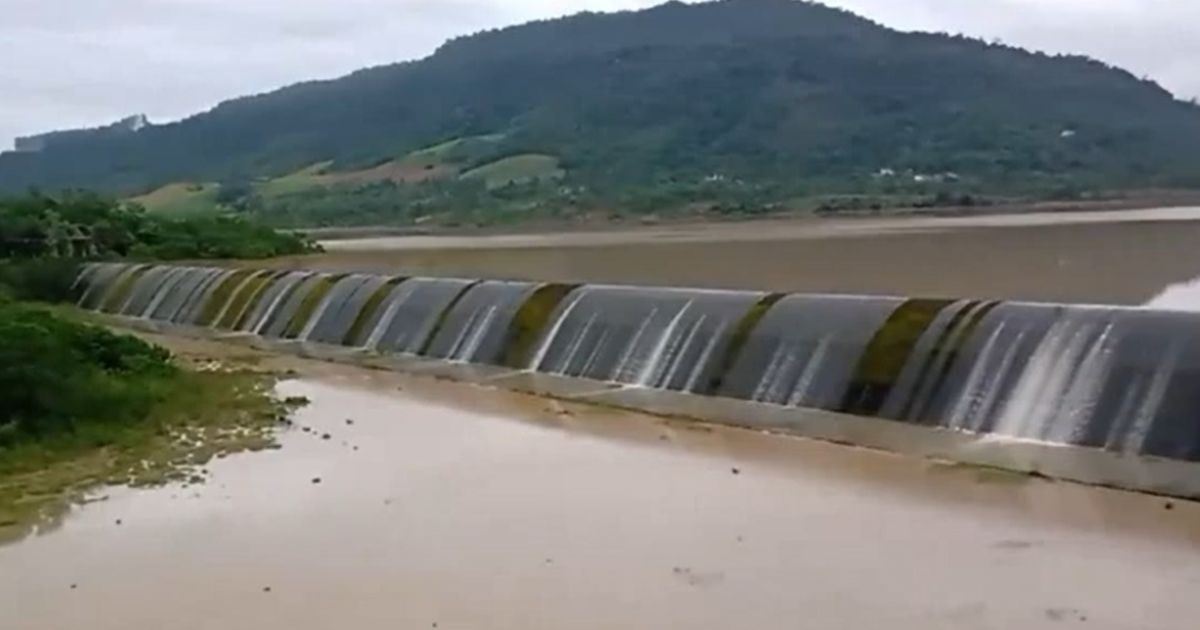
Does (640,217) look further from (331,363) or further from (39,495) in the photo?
(39,495)

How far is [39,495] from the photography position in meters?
11.4

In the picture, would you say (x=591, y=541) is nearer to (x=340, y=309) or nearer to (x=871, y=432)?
(x=871, y=432)

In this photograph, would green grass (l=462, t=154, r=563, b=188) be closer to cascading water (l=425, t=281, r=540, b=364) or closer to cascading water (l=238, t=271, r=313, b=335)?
cascading water (l=238, t=271, r=313, b=335)

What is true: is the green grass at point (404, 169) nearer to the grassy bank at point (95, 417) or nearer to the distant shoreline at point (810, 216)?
the distant shoreline at point (810, 216)

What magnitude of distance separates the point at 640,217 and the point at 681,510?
5489cm

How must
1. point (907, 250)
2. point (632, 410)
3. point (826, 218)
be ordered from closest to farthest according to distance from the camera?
point (632, 410) < point (907, 250) < point (826, 218)

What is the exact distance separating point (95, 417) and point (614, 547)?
6.99 m

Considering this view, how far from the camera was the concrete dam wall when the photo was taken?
36.8 ft

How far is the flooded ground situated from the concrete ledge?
7.19 meters

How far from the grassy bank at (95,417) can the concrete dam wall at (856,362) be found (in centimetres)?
348

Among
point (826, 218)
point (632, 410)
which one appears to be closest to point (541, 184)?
point (826, 218)

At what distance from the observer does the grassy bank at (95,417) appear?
1180cm

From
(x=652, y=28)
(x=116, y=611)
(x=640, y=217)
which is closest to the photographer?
(x=116, y=611)

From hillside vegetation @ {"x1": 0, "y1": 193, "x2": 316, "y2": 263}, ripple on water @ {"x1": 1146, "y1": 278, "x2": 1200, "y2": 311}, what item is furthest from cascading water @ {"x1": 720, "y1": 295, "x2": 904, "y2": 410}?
hillside vegetation @ {"x1": 0, "y1": 193, "x2": 316, "y2": 263}
